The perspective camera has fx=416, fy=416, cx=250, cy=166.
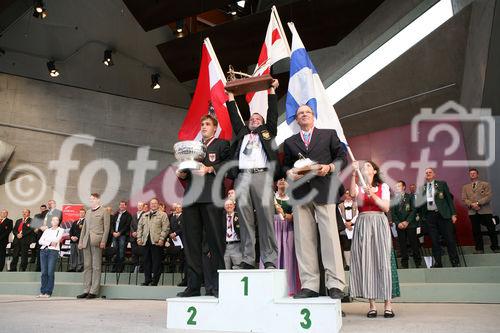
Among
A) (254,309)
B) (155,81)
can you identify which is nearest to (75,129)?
(155,81)

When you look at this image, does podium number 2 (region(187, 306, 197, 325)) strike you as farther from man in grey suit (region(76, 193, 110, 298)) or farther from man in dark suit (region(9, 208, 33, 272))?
man in dark suit (region(9, 208, 33, 272))

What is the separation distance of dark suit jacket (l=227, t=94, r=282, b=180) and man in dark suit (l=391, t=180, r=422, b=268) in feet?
12.9

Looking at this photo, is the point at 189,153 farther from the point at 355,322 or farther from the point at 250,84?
the point at 355,322

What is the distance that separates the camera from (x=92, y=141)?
10922 millimetres

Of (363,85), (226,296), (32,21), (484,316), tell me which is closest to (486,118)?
(363,85)

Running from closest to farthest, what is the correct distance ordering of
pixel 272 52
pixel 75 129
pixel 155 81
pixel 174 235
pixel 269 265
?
pixel 269 265 → pixel 272 52 → pixel 174 235 → pixel 75 129 → pixel 155 81

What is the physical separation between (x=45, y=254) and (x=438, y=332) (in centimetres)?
581

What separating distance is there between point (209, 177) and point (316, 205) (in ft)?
2.76

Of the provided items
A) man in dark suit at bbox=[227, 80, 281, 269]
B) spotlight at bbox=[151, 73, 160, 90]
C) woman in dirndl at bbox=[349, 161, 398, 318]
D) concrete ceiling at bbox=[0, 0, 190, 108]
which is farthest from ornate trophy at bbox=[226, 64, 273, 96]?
spotlight at bbox=[151, 73, 160, 90]

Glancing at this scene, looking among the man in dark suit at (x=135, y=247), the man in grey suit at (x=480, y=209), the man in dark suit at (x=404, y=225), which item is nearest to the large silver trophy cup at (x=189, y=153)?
the man in dark suit at (x=404, y=225)

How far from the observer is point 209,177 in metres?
3.15

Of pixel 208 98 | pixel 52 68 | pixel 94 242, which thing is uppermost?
pixel 52 68

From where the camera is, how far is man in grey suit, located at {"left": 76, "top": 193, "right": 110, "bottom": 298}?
6.04 metres

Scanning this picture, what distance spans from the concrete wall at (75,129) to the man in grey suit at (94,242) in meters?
4.63
